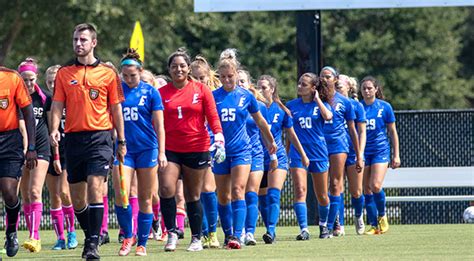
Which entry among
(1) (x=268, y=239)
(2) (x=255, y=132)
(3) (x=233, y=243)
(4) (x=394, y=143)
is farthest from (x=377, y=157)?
(3) (x=233, y=243)

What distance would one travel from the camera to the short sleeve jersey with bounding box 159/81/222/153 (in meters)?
15.1

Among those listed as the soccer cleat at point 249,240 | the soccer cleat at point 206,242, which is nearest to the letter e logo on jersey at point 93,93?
the soccer cleat at point 206,242

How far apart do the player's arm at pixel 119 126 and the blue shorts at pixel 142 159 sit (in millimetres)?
934

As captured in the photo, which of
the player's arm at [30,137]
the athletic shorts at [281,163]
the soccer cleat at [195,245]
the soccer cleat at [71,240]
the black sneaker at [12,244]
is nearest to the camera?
the player's arm at [30,137]

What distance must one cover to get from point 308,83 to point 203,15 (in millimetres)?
21388

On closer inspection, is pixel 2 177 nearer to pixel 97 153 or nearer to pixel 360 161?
pixel 97 153

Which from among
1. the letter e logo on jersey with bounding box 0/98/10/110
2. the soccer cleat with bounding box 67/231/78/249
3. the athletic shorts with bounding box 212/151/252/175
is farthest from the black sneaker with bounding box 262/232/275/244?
the letter e logo on jersey with bounding box 0/98/10/110

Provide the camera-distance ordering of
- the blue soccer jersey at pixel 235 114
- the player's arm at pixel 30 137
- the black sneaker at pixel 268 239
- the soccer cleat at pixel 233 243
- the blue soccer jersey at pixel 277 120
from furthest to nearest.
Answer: the blue soccer jersey at pixel 277 120
the black sneaker at pixel 268 239
the blue soccer jersey at pixel 235 114
the soccer cleat at pixel 233 243
the player's arm at pixel 30 137

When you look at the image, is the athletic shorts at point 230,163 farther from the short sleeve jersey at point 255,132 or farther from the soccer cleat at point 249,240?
the soccer cleat at point 249,240

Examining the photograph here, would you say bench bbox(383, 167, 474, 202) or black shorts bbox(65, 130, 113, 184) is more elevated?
black shorts bbox(65, 130, 113, 184)

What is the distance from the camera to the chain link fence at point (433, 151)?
23.1 meters

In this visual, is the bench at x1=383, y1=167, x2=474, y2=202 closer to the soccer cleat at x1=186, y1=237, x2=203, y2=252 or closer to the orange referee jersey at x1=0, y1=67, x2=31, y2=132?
the soccer cleat at x1=186, y1=237, x2=203, y2=252

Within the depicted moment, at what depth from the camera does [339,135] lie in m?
18.7

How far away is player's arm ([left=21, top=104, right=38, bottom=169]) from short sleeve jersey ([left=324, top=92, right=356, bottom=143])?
17.8 ft
